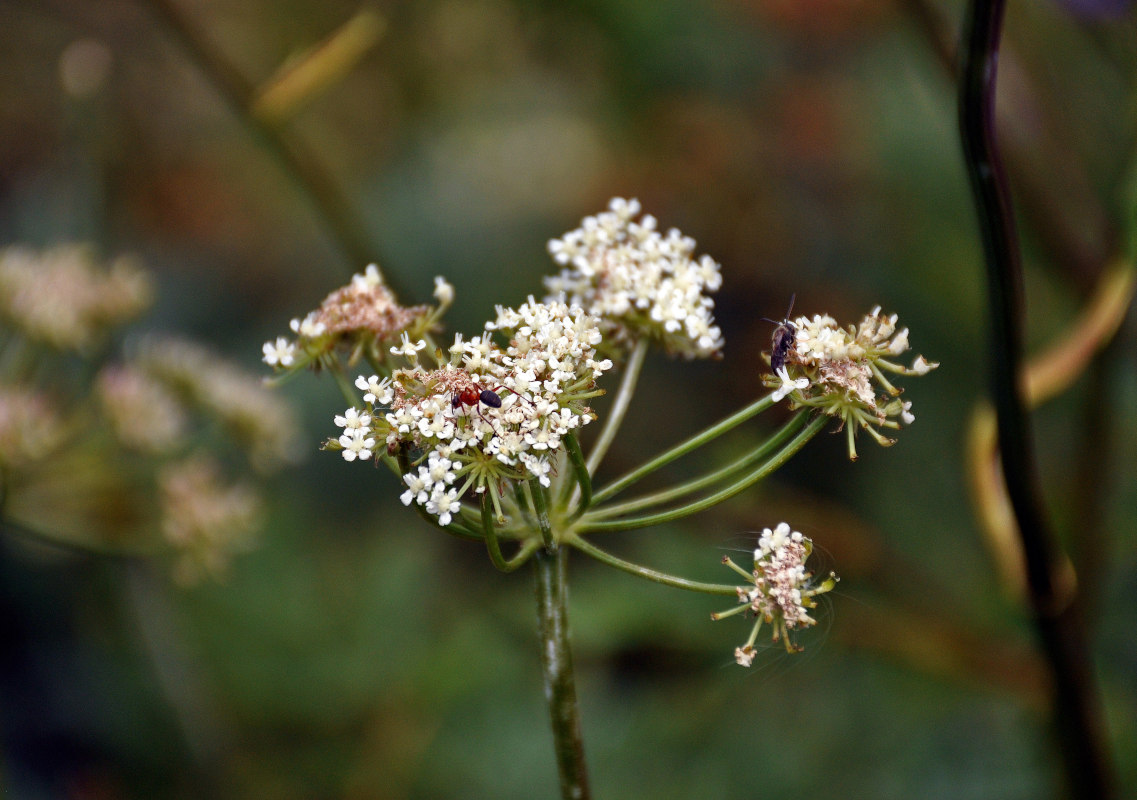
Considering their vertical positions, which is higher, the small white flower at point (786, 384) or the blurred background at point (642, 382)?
the blurred background at point (642, 382)

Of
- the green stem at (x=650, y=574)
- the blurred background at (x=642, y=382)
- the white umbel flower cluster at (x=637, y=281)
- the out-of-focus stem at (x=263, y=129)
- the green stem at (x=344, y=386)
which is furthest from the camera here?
the blurred background at (x=642, y=382)

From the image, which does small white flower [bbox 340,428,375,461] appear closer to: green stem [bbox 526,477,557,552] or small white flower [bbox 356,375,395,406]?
small white flower [bbox 356,375,395,406]

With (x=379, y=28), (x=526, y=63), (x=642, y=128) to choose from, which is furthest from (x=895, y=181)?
(x=379, y=28)

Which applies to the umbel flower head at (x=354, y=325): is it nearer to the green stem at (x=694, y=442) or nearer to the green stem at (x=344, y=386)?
the green stem at (x=344, y=386)

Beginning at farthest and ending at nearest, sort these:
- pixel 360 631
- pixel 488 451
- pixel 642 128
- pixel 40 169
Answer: pixel 40 169 → pixel 642 128 → pixel 360 631 → pixel 488 451

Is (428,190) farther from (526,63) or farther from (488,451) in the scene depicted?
(488,451)

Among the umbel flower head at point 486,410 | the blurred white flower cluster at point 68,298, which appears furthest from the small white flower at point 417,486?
the blurred white flower cluster at point 68,298

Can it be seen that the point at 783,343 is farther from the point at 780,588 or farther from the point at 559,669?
the point at 559,669
